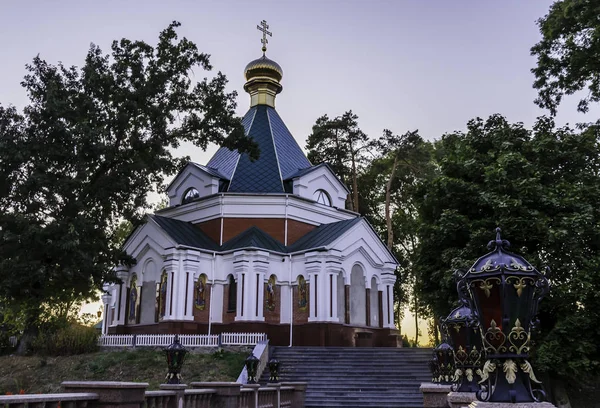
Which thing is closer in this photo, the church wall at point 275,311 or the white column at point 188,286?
the white column at point 188,286

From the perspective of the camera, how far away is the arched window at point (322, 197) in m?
29.1

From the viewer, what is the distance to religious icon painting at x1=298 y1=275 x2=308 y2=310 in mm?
24703

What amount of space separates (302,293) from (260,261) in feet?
7.93

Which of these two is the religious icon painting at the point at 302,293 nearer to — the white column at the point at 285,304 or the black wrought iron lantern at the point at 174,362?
the white column at the point at 285,304

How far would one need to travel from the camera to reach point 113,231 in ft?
77.7

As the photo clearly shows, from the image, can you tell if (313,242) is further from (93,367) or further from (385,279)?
(93,367)

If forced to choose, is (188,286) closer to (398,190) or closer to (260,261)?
(260,261)

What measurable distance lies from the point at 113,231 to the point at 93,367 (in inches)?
262

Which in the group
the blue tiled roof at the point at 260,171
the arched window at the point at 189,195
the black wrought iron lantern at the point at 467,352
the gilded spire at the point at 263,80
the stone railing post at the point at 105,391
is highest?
the gilded spire at the point at 263,80

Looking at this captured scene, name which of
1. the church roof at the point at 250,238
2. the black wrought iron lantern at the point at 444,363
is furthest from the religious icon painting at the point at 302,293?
the black wrought iron lantern at the point at 444,363

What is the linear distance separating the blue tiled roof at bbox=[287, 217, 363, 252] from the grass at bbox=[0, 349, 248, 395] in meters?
7.21

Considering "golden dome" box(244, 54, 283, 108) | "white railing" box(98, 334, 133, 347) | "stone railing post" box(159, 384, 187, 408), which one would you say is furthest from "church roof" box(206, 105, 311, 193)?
"stone railing post" box(159, 384, 187, 408)

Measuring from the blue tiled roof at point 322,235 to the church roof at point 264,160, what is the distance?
2.66 m

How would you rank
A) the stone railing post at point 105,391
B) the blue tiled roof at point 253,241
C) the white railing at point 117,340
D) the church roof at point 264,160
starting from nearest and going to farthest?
the stone railing post at point 105,391
the white railing at point 117,340
the blue tiled roof at point 253,241
the church roof at point 264,160
